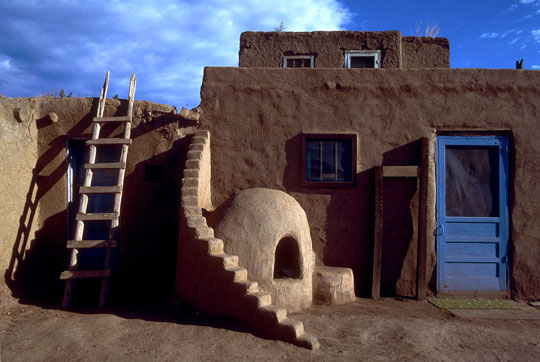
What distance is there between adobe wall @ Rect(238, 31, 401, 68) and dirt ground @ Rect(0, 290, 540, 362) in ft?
20.7

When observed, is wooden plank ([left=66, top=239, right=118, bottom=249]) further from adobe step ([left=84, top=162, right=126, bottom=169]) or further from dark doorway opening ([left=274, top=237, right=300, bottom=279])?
dark doorway opening ([left=274, top=237, right=300, bottom=279])

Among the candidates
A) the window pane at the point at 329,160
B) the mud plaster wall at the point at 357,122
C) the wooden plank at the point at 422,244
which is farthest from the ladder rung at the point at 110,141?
the wooden plank at the point at 422,244

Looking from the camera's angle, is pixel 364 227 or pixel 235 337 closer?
pixel 235 337

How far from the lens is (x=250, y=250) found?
15.3 feet

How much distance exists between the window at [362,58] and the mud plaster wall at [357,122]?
3514 mm

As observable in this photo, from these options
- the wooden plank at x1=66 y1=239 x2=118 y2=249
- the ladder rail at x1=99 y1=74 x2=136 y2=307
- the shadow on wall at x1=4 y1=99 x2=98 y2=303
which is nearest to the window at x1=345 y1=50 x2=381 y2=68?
the ladder rail at x1=99 y1=74 x2=136 y2=307

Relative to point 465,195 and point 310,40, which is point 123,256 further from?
point 310,40

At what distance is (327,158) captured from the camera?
6.02 m

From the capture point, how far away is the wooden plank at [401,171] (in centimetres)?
571

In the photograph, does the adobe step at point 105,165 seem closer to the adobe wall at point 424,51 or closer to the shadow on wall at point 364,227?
the shadow on wall at point 364,227

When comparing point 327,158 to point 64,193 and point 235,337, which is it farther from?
point 64,193

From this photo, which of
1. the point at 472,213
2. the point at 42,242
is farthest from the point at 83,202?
the point at 472,213

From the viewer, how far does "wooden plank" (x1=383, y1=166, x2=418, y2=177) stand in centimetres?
571

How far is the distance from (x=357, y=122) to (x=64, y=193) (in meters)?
4.56
